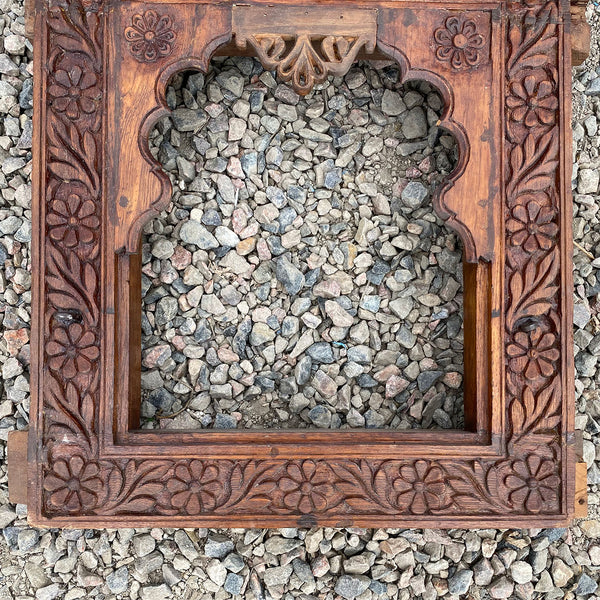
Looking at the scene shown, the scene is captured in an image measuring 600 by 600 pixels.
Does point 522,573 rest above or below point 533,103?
below

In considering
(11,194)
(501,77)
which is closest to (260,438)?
(11,194)

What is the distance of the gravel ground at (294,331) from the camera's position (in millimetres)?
1616

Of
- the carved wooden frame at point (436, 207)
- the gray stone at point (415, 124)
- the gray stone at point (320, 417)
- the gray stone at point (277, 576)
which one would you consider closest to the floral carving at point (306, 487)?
the carved wooden frame at point (436, 207)

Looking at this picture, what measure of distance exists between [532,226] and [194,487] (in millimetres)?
1089

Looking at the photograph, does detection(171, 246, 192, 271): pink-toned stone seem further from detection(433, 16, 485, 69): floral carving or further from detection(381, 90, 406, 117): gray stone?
detection(433, 16, 485, 69): floral carving

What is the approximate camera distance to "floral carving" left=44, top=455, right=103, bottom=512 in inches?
57.2

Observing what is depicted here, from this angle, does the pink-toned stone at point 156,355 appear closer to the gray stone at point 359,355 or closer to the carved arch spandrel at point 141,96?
the carved arch spandrel at point 141,96

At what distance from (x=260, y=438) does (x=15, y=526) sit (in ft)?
2.54

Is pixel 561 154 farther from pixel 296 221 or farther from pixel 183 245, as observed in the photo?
pixel 183 245

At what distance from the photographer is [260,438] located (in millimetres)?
1507

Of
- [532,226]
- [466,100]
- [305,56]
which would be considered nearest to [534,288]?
[532,226]

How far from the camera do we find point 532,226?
149cm

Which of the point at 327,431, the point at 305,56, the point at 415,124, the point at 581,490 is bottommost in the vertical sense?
the point at 581,490

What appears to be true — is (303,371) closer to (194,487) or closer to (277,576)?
(194,487)
